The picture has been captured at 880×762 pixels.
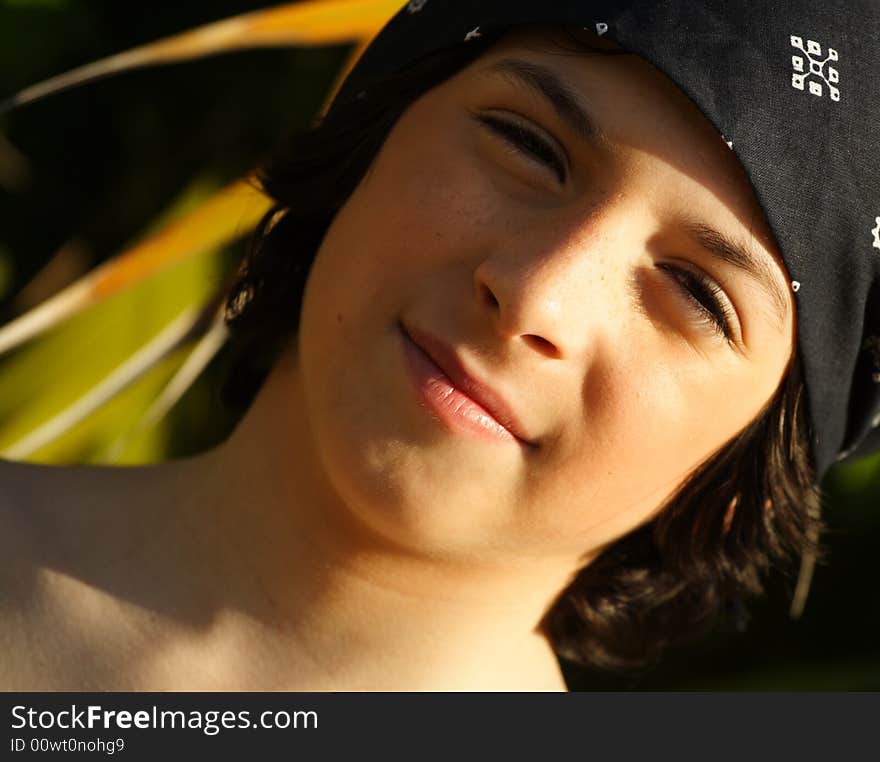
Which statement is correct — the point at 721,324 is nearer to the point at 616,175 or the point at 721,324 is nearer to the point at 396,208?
the point at 616,175

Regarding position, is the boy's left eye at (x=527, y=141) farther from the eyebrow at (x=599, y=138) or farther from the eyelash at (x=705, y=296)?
the eyelash at (x=705, y=296)

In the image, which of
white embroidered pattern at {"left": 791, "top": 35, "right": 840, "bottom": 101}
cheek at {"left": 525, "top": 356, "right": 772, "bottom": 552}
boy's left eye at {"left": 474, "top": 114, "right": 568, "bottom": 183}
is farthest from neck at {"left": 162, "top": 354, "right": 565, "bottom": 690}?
white embroidered pattern at {"left": 791, "top": 35, "right": 840, "bottom": 101}

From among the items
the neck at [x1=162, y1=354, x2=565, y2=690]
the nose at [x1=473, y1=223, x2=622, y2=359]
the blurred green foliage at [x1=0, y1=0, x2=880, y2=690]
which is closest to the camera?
the nose at [x1=473, y1=223, x2=622, y2=359]

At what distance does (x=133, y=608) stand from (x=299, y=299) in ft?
2.00

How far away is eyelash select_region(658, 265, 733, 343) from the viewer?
4.89 feet

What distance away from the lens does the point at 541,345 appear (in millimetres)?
1461

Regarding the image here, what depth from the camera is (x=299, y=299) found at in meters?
2.04

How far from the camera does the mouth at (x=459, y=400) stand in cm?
149

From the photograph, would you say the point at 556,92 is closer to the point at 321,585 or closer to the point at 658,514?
the point at 658,514

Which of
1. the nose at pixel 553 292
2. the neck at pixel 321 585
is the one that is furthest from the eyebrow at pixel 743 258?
the neck at pixel 321 585

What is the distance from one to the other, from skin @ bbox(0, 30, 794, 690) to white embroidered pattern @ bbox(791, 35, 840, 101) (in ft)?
0.47

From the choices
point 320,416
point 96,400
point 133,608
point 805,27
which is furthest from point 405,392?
point 96,400

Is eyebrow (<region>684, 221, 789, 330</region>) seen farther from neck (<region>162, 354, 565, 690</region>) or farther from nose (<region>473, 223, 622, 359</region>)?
neck (<region>162, 354, 565, 690</region>)

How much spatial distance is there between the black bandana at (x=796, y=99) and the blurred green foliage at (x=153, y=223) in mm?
1023
